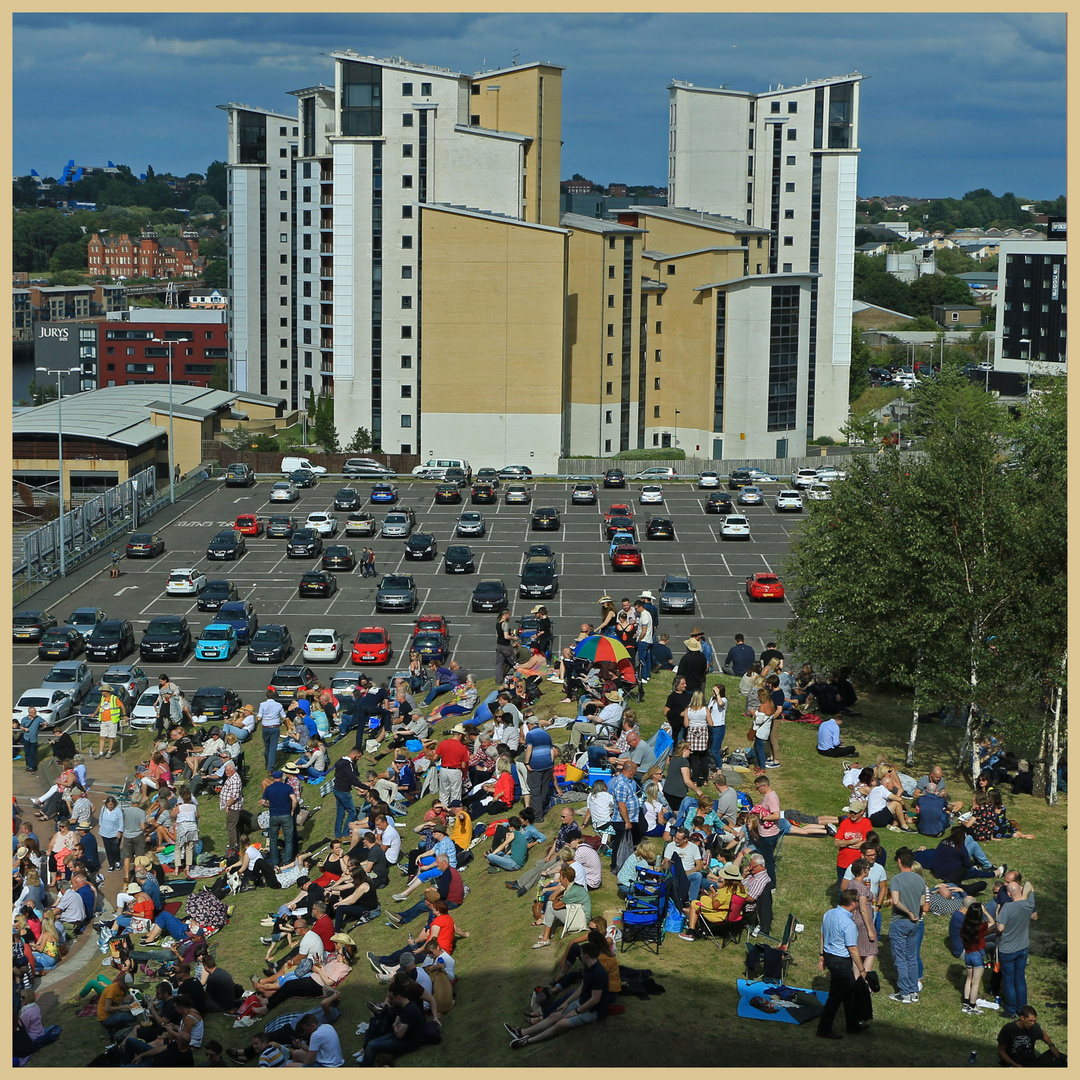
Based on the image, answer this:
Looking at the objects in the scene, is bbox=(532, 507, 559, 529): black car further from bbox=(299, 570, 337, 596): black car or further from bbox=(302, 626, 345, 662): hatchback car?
bbox=(302, 626, 345, 662): hatchback car

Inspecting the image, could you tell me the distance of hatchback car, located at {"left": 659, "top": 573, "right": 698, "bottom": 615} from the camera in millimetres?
59594

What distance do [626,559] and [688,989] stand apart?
165 feet

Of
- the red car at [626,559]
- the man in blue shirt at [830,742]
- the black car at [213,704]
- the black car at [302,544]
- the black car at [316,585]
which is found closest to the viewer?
the man in blue shirt at [830,742]

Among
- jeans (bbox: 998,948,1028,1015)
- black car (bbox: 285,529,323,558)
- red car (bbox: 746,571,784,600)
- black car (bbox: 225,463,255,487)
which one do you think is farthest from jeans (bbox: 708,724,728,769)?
black car (bbox: 225,463,255,487)

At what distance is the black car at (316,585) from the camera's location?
62438mm

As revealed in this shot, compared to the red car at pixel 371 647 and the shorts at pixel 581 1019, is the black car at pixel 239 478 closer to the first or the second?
the red car at pixel 371 647

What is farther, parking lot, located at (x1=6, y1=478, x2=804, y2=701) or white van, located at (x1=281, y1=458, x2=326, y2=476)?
white van, located at (x1=281, y1=458, x2=326, y2=476)

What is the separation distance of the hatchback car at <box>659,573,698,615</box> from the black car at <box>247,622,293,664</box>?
620 inches

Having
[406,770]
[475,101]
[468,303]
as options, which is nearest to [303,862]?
[406,770]

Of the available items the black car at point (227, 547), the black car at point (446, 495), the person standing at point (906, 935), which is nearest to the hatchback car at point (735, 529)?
the black car at point (446, 495)

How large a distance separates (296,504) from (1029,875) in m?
63.6

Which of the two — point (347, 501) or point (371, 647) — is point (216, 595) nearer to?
point (371, 647)

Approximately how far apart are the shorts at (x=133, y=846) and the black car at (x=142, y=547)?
45.5m

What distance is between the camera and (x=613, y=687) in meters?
27.3
